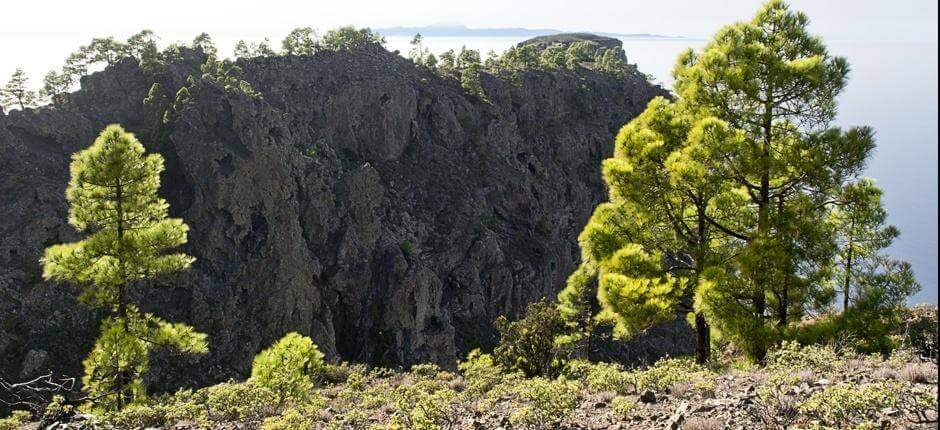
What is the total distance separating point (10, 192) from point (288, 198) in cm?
1621

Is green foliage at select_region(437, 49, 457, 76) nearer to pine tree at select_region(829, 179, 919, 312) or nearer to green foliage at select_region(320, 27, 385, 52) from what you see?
green foliage at select_region(320, 27, 385, 52)

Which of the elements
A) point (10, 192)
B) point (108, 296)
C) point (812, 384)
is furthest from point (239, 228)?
point (812, 384)

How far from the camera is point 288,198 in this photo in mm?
44188

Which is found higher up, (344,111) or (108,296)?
(344,111)

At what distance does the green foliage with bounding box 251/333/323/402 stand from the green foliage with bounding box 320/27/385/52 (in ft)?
172

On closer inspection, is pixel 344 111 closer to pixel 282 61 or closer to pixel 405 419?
pixel 282 61

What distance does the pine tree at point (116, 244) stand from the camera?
1416cm

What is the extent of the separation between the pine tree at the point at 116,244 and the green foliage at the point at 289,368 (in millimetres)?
3175

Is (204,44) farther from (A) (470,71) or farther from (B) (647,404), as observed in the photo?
(B) (647,404)

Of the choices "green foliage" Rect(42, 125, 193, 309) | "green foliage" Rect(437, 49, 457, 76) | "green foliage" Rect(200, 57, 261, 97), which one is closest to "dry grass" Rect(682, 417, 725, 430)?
"green foliage" Rect(42, 125, 193, 309)

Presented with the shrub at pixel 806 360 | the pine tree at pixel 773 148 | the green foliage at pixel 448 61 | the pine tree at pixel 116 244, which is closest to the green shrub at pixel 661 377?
the shrub at pixel 806 360

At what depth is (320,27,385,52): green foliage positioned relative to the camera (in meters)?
64.3

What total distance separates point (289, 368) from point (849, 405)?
36.1 feet

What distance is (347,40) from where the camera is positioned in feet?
214
